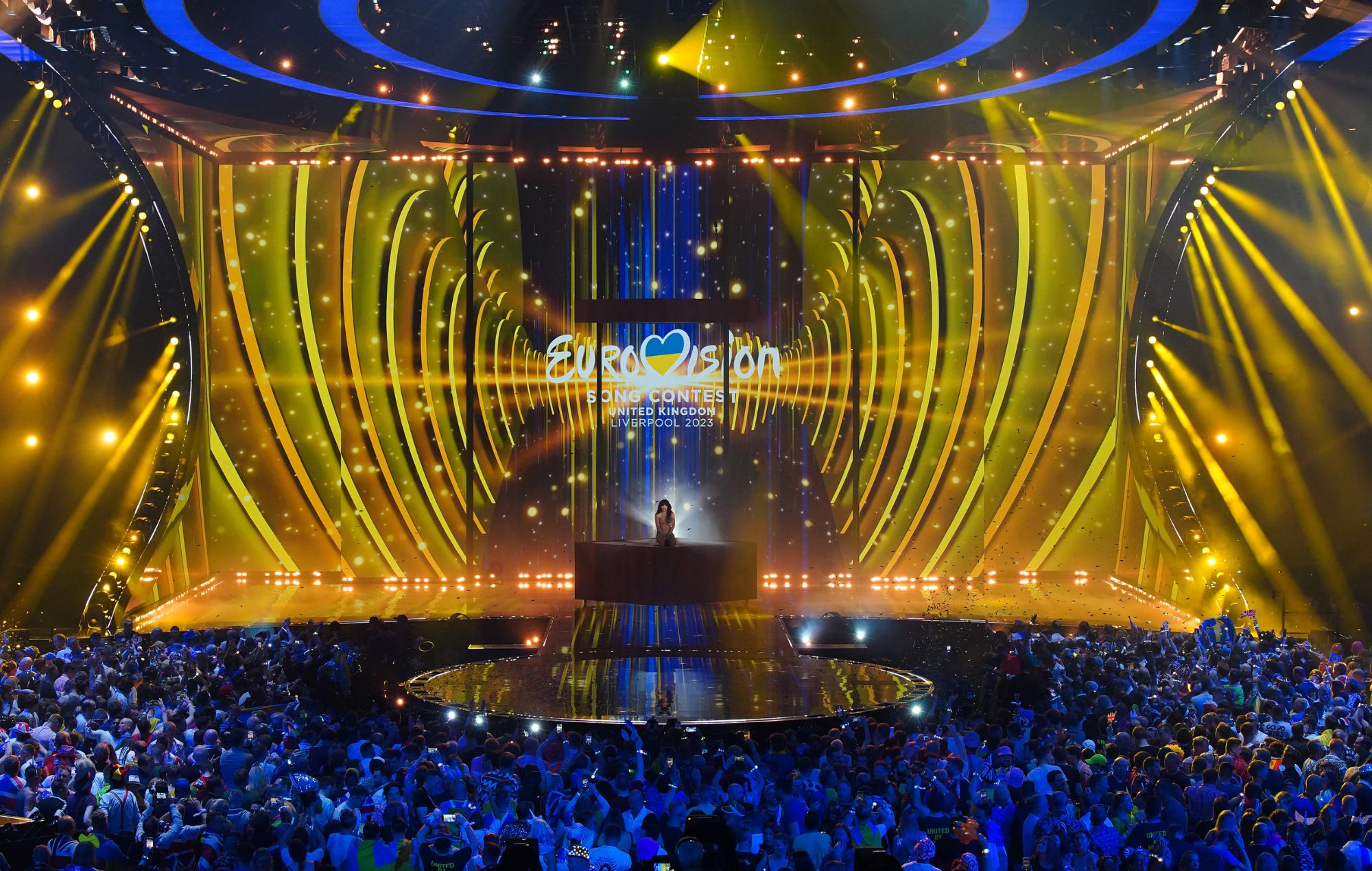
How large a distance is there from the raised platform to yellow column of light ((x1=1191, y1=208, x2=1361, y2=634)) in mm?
5191

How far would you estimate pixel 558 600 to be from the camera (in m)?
14.1

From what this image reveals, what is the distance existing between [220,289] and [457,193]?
3039 mm

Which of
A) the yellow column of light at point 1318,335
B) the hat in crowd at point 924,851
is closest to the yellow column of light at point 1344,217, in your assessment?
the yellow column of light at point 1318,335

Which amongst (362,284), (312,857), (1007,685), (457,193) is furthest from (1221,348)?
(312,857)

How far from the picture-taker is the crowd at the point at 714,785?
480cm

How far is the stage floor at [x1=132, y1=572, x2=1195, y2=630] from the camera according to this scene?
43.2 feet

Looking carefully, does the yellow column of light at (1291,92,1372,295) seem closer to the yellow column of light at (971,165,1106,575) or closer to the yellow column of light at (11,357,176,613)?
the yellow column of light at (971,165,1106,575)

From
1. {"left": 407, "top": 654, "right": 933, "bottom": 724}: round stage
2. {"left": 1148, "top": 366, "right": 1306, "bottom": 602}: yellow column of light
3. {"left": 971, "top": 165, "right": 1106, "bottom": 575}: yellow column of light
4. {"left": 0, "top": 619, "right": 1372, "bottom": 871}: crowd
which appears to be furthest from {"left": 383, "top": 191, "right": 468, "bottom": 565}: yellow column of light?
{"left": 1148, "top": 366, "right": 1306, "bottom": 602}: yellow column of light

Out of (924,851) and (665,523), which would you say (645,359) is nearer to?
(665,523)

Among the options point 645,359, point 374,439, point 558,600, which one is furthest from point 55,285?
point 645,359

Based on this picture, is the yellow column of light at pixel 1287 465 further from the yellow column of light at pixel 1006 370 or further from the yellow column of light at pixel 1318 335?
the yellow column of light at pixel 1006 370

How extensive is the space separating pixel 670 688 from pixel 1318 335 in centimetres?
661

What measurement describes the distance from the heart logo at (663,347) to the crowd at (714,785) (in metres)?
7.35

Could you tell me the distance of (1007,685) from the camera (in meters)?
8.37
